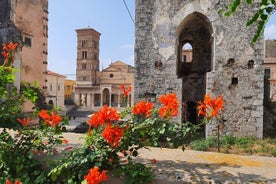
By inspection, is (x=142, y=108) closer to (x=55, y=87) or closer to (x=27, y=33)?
(x=27, y=33)

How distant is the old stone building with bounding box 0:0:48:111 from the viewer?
13453 millimetres

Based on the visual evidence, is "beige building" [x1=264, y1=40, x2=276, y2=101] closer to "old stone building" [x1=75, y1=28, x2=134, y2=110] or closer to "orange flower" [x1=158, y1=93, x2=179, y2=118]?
"old stone building" [x1=75, y1=28, x2=134, y2=110]

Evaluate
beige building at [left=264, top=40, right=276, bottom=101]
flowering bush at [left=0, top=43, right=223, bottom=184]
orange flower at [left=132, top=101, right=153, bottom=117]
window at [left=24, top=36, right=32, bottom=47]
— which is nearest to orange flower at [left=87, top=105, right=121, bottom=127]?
flowering bush at [left=0, top=43, right=223, bottom=184]

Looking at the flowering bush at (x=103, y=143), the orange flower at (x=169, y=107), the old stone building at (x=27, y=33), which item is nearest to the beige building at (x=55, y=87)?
the old stone building at (x=27, y=33)

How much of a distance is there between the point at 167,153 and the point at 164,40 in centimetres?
656

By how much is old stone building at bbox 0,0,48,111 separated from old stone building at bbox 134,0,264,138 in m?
8.07

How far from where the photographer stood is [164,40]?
31.7 ft

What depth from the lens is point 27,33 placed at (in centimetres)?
1532

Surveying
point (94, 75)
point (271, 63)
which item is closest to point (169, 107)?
point (271, 63)

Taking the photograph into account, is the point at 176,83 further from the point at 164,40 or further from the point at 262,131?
the point at 262,131

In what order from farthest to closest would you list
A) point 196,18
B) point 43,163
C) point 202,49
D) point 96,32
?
point 96,32, point 202,49, point 196,18, point 43,163

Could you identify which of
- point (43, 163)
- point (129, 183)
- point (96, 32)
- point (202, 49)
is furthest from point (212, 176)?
point (96, 32)

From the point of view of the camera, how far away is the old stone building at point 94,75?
158 ft

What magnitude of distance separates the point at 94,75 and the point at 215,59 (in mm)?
43013
